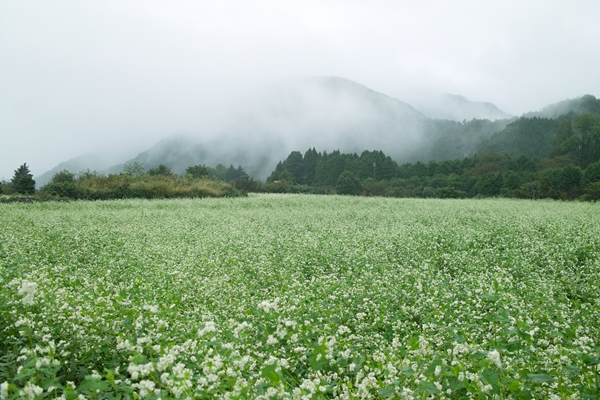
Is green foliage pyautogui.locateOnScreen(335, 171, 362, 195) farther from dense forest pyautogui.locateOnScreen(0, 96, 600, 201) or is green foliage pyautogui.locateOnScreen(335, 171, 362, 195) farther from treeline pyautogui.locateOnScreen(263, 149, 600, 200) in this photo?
dense forest pyautogui.locateOnScreen(0, 96, 600, 201)

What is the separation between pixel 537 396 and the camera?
3.14 metres

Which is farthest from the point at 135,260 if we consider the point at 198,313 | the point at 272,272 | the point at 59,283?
the point at 198,313

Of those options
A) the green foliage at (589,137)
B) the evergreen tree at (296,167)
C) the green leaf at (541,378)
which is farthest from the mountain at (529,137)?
the green leaf at (541,378)

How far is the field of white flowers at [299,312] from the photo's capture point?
303 cm

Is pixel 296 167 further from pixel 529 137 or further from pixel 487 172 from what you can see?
pixel 529 137

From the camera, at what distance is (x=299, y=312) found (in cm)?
518

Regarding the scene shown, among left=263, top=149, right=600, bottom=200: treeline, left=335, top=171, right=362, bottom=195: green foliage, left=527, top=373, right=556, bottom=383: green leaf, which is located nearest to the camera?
left=527, top=373, right=556, bottom=383: green leaf

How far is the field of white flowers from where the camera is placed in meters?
3.03

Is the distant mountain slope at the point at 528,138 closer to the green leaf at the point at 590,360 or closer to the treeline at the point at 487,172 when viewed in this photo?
the treeline at the point at 487,172

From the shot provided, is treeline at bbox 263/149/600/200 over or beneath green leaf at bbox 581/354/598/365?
over

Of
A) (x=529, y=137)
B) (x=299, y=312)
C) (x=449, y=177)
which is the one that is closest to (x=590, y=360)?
(x=299, y=312)

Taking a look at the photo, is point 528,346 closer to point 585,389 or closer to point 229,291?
point 585,389

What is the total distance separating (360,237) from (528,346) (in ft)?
Answer: 30.5

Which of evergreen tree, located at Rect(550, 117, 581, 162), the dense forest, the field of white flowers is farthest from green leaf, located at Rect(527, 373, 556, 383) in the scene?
evergreen tree, located at Rect(550, 117, 581, 162)
